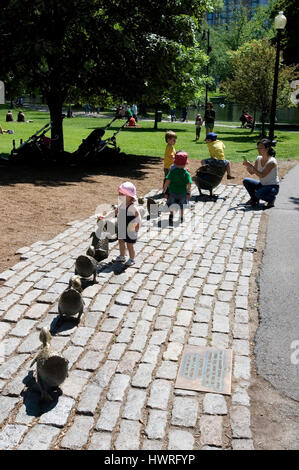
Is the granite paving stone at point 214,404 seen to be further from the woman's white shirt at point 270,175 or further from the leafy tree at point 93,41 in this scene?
the leafy tree at point 93,41

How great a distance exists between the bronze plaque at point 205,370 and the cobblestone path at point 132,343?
72 mm

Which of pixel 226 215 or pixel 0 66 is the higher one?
pixel 0 66

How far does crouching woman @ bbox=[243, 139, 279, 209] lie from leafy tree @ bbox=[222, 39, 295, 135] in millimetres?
19755

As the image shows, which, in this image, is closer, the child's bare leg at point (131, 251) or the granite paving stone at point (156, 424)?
the granite paving stone at point (156, 424)

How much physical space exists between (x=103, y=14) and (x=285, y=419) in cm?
1581

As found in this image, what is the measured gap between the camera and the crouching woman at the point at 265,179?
1112 cm

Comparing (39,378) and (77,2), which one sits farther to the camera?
(77,2)

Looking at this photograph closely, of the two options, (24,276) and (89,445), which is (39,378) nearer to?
(89,445)

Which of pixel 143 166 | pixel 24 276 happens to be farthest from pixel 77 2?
pixel 24 276

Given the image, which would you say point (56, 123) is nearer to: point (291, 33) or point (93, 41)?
point (93, 41)

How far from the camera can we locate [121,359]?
473cm

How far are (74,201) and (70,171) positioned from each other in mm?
4432

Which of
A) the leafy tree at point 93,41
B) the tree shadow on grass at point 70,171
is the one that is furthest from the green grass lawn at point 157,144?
the leafy tree at point 93,41
